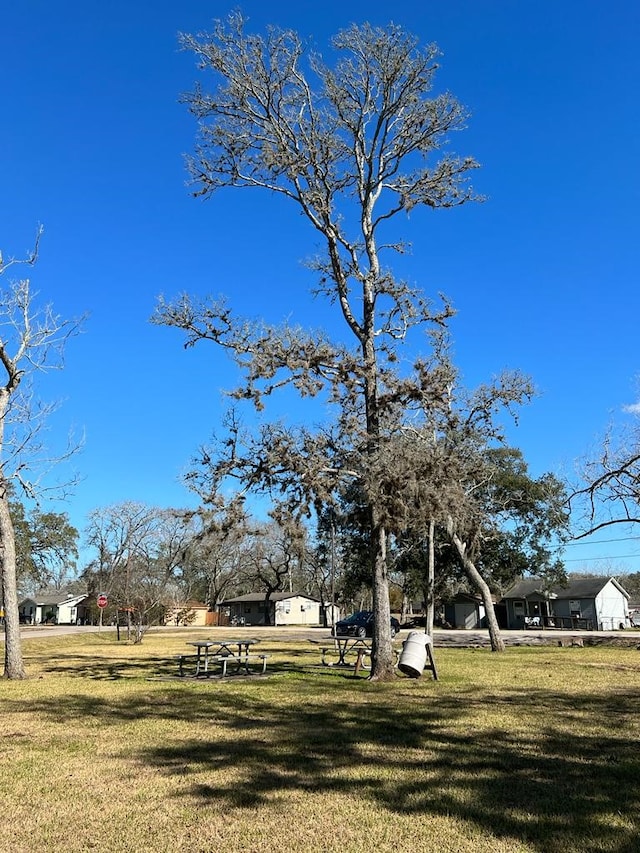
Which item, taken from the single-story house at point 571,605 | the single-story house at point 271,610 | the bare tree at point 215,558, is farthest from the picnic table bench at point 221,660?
the single-story house at point 271,610

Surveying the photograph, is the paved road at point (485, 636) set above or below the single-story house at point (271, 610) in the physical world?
above

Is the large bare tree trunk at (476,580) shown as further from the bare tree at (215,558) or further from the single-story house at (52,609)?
the single-story house at (52,609)

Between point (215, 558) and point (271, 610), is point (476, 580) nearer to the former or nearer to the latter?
point (215, 558)

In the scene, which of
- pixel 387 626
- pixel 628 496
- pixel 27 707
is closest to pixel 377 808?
pixel 27 707

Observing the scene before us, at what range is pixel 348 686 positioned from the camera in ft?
42.0

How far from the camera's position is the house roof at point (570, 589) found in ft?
168

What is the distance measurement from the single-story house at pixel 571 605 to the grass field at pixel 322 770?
140ft

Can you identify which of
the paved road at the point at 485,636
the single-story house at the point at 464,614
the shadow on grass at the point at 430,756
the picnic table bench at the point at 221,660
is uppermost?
the shadow on grass at the point at 430,756

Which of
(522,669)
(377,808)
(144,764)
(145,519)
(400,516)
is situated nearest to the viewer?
(377,808)

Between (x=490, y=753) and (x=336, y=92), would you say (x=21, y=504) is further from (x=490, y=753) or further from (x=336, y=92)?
(x=490, y=753)

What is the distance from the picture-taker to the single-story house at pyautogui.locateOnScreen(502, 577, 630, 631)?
50.8m

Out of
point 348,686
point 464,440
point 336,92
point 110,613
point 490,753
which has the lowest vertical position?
point 110,613

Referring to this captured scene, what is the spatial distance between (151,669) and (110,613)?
44.0m

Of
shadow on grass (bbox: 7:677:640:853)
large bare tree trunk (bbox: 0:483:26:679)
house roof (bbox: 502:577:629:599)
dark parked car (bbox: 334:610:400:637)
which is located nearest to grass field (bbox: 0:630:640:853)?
shadow on grass (bbox: 7:677:640:853)
